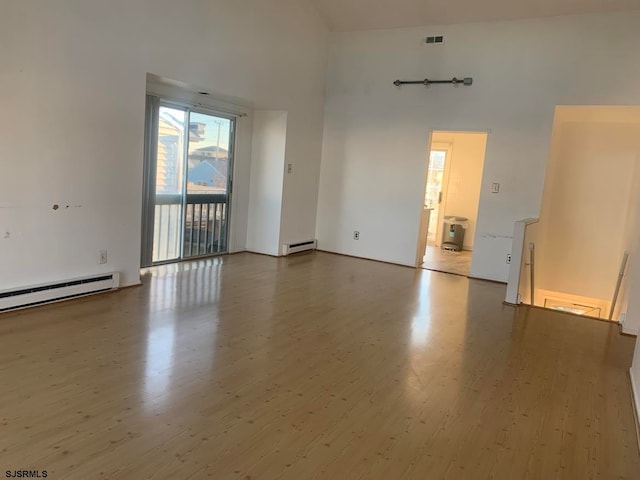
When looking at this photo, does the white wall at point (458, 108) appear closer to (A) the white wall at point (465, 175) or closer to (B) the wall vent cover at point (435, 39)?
(B) the wall vent cover at point (435, 39)

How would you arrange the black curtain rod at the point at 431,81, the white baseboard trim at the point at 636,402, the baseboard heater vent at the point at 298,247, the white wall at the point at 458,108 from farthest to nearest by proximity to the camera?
the baseboard heater vent at the point at 298,247 → the black curtain rod at the point at 431,81 → the white wall at the point at 458,108 → the white baseboard trim at the point at 636,402

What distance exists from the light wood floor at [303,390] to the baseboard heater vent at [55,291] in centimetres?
11

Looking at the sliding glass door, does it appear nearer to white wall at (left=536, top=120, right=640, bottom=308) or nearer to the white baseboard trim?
white wall at (left=536, top=120, right=640, bottom=308)

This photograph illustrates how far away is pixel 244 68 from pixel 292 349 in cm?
379

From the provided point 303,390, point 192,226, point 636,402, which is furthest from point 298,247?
point 636,402

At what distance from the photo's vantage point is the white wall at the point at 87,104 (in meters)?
3.74

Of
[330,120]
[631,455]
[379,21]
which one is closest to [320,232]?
[330,120]

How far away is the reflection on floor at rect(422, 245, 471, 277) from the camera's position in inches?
289

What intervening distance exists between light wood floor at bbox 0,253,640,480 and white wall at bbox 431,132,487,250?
4.96m

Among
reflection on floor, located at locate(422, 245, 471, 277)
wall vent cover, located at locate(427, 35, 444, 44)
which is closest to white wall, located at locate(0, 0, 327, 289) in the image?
wall vent cover, located at locate(427, 35, 444, 44)

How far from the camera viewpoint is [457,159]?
387 inches

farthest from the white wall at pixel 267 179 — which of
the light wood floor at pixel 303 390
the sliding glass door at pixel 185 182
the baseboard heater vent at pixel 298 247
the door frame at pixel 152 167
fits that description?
the light wood floor at pixel 303 390

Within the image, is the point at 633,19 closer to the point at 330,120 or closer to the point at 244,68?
the point at 330,120

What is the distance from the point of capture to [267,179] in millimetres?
7059
